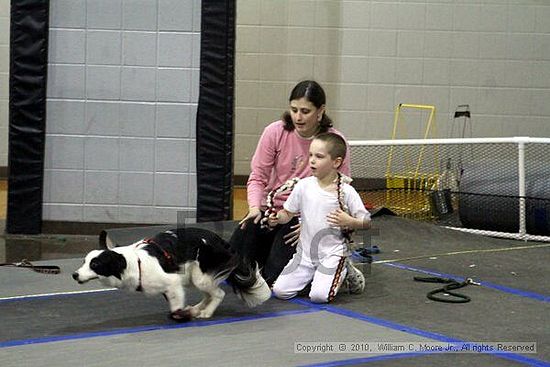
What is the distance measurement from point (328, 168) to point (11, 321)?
1.62 m

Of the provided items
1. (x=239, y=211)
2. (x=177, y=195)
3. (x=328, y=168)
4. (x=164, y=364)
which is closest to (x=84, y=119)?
(x=177, y=195)

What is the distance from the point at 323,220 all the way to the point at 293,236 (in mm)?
341

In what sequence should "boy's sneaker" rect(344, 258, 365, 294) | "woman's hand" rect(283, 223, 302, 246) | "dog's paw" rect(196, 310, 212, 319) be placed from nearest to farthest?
1. "dog's paw" rect(196, 310, 212, 319)
2. "boy's sneaker" rect(344, 258, 365, 294)
3. "woman's hand" rect(283, 223, 302, 246)

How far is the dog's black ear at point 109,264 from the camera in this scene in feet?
12.5

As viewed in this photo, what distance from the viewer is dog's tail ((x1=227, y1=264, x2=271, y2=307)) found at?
4.22 metres

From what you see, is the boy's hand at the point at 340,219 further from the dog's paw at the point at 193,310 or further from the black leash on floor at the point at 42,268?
the black leash on floor at the point at 42,268

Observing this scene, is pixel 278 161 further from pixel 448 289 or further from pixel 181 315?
pixel 181 315

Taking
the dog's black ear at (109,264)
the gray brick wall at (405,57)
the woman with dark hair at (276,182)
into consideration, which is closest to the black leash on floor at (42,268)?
the woman with dark hair at (276,182)

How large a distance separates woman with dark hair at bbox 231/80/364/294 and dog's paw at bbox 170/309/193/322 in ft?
2.75

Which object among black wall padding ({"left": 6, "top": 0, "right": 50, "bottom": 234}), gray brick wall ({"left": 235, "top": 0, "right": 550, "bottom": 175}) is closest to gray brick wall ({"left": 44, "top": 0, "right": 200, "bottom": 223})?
black wall padding ({"left": 6, "top": 0, "right": 50, "bottom": 234})

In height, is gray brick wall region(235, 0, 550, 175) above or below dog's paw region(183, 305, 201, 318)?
above

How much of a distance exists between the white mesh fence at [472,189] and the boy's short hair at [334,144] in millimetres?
2392

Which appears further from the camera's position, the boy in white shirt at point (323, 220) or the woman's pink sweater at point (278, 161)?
the woman's pink sweater at point (278, 161)

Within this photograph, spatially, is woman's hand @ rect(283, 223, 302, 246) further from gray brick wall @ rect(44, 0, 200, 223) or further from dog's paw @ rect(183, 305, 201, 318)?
gray brick wall @ rect(44, 0, 200, 223)
